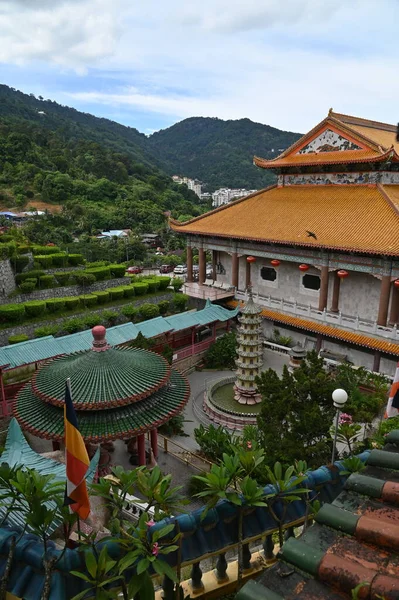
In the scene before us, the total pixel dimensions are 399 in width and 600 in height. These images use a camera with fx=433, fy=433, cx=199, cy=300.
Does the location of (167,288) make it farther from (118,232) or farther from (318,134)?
(118,232)

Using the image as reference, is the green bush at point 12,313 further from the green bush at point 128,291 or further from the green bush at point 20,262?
the green bush at point 128,291

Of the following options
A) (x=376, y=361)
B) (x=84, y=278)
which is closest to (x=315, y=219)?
(x=376, y=361)

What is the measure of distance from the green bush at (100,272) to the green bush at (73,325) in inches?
262

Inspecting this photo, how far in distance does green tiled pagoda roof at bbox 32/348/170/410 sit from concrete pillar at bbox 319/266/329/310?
1306 centimetres

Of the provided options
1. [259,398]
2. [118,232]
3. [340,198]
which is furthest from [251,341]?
[118,232]

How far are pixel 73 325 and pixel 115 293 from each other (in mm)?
5335

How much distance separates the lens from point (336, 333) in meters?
20.5

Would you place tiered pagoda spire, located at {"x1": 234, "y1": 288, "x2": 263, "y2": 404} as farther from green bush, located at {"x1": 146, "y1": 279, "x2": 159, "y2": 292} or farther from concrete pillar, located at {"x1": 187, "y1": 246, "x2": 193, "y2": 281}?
concrete pillar, located at {"x1": 187, "y1": 246, "x2": 193, "y2": 281}

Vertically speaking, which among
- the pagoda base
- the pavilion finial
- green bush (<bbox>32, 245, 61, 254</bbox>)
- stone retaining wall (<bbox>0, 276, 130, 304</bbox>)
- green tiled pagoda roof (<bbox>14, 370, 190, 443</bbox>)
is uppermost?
the pavilion finial

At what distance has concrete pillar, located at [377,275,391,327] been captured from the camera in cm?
1959

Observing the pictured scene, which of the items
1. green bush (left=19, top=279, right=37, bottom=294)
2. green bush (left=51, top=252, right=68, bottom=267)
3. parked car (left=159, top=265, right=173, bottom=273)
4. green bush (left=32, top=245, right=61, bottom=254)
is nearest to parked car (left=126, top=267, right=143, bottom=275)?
parked car (left=159, top=265, right=173, bottom=273)

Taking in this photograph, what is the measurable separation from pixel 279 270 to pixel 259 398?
381 inches

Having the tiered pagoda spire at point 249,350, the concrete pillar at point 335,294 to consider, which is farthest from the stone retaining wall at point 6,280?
the concrete pillar at point 335,294

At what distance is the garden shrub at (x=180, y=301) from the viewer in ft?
85.7
